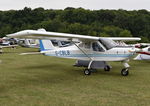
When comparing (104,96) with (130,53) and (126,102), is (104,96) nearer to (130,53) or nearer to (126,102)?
(126,102)

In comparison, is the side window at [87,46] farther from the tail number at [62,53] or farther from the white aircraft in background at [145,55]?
the white aircraft in background at [145,55]

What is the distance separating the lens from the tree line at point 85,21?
59.9 metres

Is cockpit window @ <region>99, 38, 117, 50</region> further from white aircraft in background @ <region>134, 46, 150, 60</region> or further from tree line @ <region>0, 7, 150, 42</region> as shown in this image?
tree line @ <region>0, 7, 150, 42</region>

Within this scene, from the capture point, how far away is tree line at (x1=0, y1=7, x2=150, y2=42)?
5991cm

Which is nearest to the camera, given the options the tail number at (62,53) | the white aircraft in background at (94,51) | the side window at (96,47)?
the white aircraft in background at (94,51)

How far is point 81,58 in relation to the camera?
13133 mm

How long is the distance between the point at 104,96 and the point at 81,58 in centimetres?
564

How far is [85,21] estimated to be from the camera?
8125 centimetres

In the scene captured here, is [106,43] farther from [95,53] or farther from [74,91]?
[74,91]

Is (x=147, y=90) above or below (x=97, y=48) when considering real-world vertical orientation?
below

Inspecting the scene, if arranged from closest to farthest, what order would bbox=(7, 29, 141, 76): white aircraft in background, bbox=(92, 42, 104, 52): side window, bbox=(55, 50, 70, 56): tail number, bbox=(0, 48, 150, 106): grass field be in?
1. bbox=(0, 48, 150, 106): grass field
2. bbox=(7, 29, 141, 76): white aircraft in background
3. bbox=(92, 42, 104, 52): side window
4. bbox=(55, 50, 70, 56): tail number

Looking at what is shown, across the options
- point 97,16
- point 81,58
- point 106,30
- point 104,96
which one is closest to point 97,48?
point 81,58

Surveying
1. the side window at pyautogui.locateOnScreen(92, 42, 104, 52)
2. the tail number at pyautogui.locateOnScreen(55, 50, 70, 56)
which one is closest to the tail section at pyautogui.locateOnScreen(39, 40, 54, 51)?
the tail number at pyautogui.locateOnScreen(55, 50, 70, 56)

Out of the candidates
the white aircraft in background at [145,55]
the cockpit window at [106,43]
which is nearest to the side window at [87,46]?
the cockpit window at [106,43]
